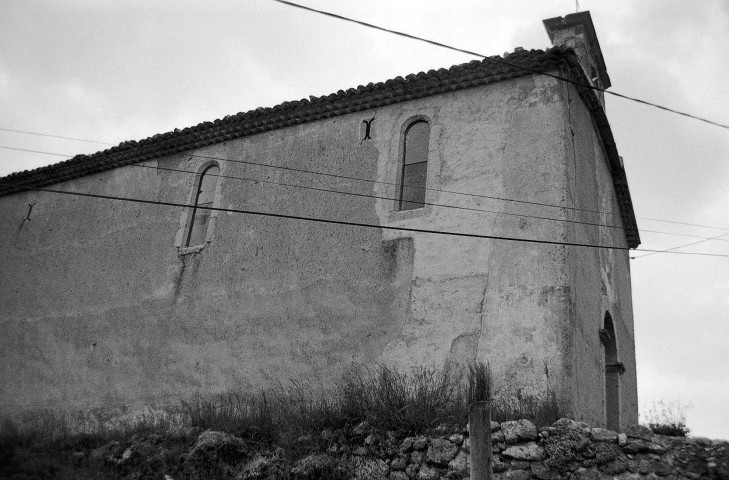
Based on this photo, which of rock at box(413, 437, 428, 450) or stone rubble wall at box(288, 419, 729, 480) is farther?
rock at box(413, 437, 428, 450)

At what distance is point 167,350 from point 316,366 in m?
3.17

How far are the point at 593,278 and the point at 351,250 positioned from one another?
4.06m

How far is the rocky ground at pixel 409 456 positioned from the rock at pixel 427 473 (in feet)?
0.04

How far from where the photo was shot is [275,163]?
48.9ft

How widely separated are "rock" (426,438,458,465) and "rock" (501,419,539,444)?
664 mm

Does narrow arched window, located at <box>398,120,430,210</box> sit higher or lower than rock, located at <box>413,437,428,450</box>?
higher

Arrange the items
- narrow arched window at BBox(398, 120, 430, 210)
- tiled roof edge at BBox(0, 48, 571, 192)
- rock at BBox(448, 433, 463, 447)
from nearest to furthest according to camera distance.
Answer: rock at BBox(448, 433, 463, 447) → tiled roof edge at BBox(0, 48, 571, 192) → narrow arched window at BBox(398, 120, 430, 210)

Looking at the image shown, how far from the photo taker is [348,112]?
14461 millimetres

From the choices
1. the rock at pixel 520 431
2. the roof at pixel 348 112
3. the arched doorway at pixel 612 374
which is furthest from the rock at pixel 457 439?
the roof at pixel 348 112

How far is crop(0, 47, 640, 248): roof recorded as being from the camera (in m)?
12.8

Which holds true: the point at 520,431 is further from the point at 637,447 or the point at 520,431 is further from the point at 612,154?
the point at 612,154

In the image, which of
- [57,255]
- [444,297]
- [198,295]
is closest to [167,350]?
[198,295]

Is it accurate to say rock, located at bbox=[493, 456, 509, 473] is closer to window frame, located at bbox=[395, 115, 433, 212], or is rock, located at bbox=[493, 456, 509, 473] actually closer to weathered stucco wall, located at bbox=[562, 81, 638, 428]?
weathered stucco wall, located at bbox=[562, 81, 638, 428]

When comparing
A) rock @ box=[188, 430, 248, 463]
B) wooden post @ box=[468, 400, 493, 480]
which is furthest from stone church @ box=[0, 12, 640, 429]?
wooden post @ box=[468, 400, 493, 480]
